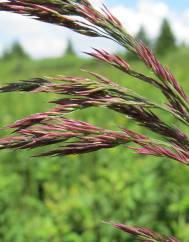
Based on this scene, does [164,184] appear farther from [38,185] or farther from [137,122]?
[137,122]

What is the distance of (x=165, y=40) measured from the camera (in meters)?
70.9

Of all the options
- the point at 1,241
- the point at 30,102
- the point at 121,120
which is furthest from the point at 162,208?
the point at 30,102

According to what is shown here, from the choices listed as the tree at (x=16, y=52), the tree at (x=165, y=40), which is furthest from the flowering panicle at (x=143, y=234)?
the tree at (x=16, y=52)

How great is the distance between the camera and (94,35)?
105 cm

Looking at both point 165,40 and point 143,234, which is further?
point 165,40

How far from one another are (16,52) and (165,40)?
31.1 metres

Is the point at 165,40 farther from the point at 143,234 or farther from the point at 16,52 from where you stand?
the point at 143,234

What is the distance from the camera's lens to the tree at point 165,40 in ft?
228

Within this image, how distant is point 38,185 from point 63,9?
265 inches

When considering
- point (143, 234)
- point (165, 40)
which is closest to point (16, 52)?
point (165, 40)

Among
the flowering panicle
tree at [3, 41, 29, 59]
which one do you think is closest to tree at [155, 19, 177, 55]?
tree at [3, 41, 29, 59]

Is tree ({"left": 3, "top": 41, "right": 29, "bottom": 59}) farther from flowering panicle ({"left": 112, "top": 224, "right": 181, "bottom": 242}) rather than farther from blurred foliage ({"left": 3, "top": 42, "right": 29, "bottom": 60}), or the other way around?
flowering panicle ({"left": 112, "top": 224, "right": 181, "bottom": 242})

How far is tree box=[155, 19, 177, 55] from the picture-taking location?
69356mm

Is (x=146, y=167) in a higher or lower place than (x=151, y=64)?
lower
